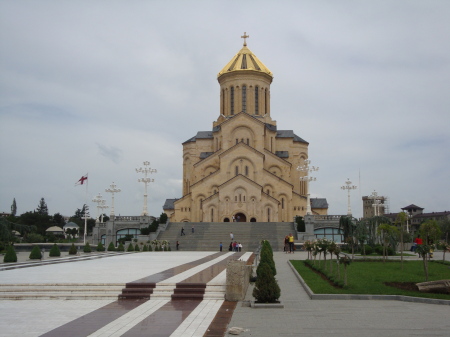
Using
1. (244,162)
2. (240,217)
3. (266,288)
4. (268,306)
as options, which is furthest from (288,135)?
(268,306)

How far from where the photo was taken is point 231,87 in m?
54.9

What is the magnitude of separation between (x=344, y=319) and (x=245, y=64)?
48572 millimetres

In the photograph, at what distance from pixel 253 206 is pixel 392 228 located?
24326 millimetres

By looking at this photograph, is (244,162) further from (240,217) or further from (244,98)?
(244,98)

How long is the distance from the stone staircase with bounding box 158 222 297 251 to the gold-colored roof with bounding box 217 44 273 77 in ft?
64.9

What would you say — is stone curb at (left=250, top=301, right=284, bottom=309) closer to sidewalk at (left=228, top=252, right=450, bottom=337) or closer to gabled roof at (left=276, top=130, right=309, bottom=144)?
sidewalk at (left=228, top=252, right=450, bottom=337)

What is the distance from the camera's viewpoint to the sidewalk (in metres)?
7.95


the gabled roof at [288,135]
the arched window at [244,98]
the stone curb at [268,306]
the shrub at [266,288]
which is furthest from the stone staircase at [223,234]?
the stone curb at [268,306]

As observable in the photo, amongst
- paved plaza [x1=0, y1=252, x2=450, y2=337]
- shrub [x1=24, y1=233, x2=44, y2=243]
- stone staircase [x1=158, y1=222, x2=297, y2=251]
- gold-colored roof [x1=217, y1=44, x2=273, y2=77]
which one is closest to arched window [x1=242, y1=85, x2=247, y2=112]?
gold-colored roof [x1=217, y1=44, x2=273, y2=77]

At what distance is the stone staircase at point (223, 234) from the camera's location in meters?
37.3

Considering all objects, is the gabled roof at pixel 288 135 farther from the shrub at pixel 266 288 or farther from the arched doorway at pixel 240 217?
the shrub at pixel 266 288

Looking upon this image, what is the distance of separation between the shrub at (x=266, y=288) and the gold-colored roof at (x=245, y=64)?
45.7m

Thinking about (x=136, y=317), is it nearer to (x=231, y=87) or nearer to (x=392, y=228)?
(x=392, y=228)

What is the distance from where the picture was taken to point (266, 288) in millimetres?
10453
